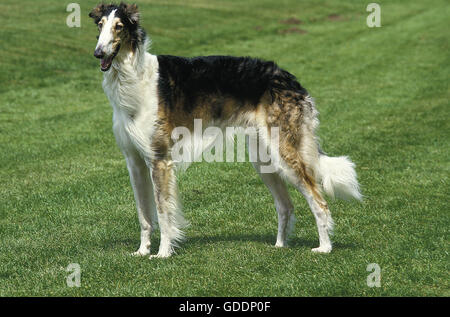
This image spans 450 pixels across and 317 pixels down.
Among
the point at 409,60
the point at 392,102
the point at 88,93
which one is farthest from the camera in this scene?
the point at 409,60

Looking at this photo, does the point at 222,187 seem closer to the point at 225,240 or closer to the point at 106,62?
the point at 225,240

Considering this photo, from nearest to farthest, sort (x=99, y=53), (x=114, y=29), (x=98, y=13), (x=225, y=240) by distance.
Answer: (x=99, y=53)
(x=114, y=29)
(x=98, y=13)
(x=225, y=240)

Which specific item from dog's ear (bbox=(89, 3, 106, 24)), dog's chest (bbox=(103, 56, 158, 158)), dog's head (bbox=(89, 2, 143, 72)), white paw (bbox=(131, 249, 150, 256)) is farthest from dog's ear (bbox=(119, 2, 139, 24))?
white paw (bbox=(131, 249, 150, 256))

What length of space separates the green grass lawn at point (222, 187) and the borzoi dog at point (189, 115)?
0.55 metres

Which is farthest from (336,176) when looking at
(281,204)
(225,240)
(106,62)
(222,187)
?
(222,187)

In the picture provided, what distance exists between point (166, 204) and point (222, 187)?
316 centimetres

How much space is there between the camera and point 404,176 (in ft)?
32.8

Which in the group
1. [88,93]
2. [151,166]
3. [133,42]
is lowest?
[88,93]

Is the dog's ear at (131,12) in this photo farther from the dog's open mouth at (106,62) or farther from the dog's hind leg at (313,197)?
the dog's hind leg at (313,197)

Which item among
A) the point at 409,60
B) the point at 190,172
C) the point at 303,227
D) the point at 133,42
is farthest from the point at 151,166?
the point at 409,60

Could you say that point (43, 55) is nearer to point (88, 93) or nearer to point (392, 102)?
point (88, 93)

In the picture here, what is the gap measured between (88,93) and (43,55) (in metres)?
3.57

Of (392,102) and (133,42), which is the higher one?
(133,42)

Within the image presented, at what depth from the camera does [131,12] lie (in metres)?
6.18
